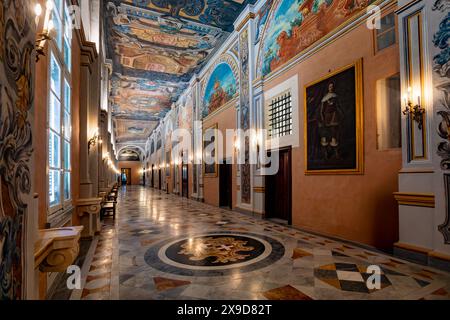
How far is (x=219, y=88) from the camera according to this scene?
10.8 meters

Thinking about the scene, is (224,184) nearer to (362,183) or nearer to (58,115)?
(362,183)

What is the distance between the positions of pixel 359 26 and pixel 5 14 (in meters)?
5.35

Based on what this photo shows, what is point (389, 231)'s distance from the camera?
4.06 metres

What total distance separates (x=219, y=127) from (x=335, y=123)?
6263mm

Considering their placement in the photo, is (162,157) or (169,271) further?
(162,157)

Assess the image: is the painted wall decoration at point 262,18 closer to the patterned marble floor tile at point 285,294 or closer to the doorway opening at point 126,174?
the patterned marble floor tile at point 285,294

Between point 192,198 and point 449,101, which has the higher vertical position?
point 449,101

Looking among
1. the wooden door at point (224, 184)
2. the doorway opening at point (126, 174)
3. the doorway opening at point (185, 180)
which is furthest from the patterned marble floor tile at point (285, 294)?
the doorway opening at point (126, 174)

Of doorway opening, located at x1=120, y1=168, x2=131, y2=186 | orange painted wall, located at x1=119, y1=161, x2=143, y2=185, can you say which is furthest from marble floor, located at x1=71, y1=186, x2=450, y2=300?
doorway opening, located at x1=120, y1=168, x2=131, y2=186

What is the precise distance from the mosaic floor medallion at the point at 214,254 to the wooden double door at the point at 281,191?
188cm

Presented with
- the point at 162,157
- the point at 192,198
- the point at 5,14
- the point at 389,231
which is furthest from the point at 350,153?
the point at 162,157

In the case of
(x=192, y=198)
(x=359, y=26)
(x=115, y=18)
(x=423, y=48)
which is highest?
(x=115, y=18)

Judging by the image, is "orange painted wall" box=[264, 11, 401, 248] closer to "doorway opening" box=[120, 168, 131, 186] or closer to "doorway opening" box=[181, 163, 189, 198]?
"doorway opening" box=[181, 163, 189, 198]
